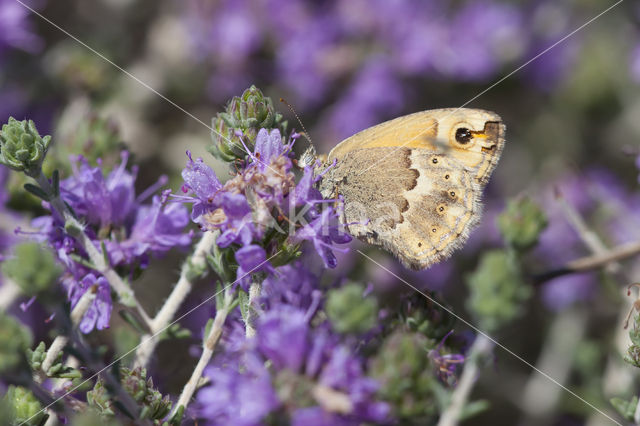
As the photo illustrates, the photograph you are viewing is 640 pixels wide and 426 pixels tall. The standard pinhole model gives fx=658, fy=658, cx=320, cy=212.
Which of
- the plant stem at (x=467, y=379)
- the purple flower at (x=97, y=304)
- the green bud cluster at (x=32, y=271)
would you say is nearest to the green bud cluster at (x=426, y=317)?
the plant stem at (x=467, y=379)

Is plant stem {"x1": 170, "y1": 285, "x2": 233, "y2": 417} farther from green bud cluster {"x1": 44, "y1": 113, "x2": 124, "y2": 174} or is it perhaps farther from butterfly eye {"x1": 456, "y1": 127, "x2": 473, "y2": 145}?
butterfly eye {"x1": 456, "y1": 127, "x2": 473, "y2": 145}

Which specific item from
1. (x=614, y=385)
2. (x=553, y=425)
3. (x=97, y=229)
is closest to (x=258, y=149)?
(x=97, y=229)

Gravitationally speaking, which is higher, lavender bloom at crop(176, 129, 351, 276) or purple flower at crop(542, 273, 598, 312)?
lavender bloom at crop(176, 129, 351, 276)

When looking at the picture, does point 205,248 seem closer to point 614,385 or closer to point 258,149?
point 258,149

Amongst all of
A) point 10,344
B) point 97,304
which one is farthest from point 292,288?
point 10,344

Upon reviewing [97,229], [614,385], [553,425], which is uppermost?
[97,229]

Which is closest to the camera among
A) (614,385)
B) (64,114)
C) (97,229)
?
(97,229)

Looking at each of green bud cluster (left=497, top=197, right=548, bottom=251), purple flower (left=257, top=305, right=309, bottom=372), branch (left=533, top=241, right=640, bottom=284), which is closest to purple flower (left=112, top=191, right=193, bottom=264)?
purple flower (left=257, top=305, right=309, bottom=372)
